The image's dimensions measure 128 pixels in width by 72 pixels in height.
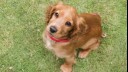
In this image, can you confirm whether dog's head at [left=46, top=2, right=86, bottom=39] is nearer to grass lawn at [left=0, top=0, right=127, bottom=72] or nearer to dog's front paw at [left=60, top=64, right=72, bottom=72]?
dog's front paw at [left=60, top=64, right=72, bottom=72]

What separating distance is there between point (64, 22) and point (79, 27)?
0.85 feet

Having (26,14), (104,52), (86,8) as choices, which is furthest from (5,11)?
(104,52)

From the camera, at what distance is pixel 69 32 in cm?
463

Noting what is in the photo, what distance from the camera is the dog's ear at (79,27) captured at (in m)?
4.57

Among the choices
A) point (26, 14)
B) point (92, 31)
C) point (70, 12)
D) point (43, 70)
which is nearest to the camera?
point (70, 12)

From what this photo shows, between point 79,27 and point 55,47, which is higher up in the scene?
point 79,27

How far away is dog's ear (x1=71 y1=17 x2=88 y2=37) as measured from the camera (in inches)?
180

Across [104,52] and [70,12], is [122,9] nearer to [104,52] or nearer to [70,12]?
[104,52]

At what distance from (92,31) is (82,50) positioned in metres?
0.66

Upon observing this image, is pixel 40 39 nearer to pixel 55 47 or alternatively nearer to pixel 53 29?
pixel 55 47

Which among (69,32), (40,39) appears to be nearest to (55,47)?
(69,32)

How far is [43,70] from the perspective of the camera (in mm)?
5656

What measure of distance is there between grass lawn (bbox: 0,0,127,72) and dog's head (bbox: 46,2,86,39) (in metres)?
1.20

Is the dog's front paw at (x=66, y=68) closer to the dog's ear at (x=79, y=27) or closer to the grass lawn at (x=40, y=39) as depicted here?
the grass lawn at (x=40, y=39)
